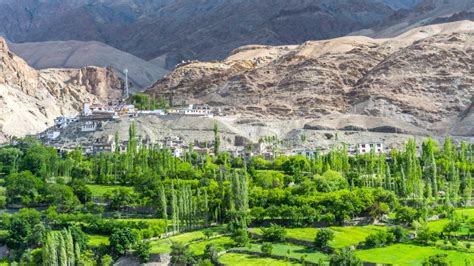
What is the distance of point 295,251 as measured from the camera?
65.3m

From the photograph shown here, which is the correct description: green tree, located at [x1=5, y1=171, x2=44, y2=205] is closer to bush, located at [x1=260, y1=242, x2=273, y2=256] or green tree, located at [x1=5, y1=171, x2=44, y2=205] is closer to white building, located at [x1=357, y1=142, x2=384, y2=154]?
bush, located at [x1=260, y1=242, x2=273, y2=256]

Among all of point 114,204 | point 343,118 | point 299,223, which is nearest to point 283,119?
point 343,118

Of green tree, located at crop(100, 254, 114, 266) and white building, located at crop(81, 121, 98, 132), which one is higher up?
white building, located at crop(81, 121, 98, 132)

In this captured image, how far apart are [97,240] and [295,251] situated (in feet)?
58.7

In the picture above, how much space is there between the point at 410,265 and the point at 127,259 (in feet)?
73.4

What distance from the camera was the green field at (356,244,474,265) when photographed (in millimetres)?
60781

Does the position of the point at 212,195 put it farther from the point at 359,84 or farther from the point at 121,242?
the point at 359,84

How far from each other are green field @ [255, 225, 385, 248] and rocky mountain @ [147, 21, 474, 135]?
6388cm

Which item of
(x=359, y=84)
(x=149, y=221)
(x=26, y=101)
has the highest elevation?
(x=359, y=84)

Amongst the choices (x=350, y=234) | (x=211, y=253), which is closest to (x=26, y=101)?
(x=350, y=234)

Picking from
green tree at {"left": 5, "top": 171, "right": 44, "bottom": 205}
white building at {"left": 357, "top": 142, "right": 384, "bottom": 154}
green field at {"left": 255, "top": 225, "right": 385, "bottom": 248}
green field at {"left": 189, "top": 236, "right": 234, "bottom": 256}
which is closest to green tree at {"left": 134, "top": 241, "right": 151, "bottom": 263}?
green field at {"left": 189, "top": 236, "right": 234, "bottom": 256}

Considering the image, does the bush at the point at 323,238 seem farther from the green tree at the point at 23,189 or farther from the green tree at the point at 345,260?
Answer: the green tree at the point at 23,189

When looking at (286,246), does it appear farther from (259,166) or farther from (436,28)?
(436,28)

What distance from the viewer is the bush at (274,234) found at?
68.4 metres
